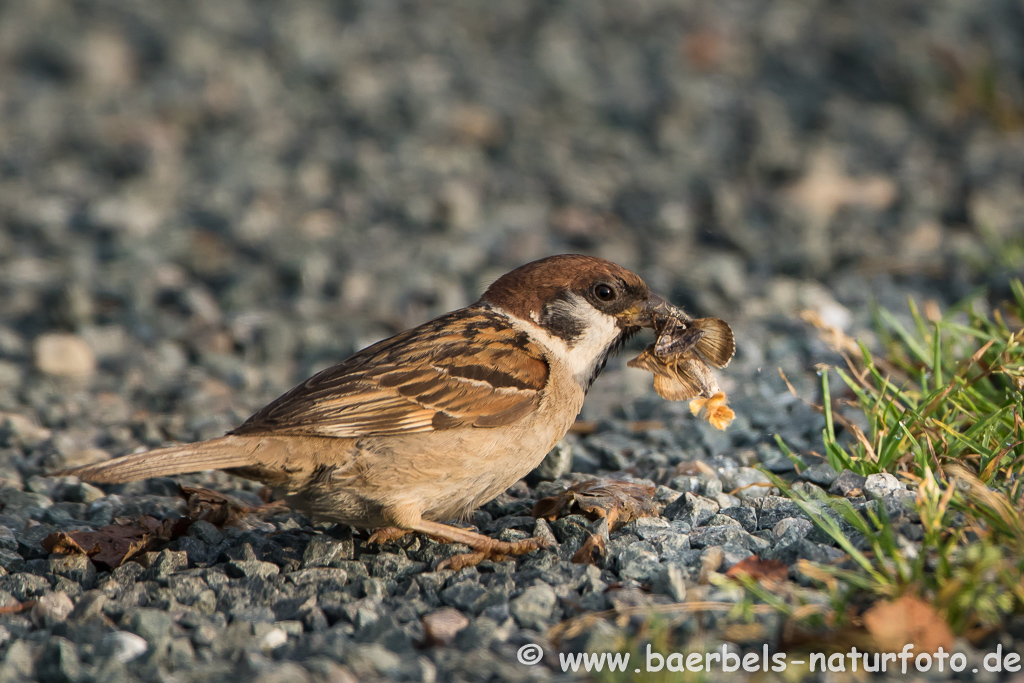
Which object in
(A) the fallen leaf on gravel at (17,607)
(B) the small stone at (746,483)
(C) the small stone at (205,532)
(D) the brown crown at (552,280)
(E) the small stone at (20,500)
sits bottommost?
(B) the small stone at (746,483)

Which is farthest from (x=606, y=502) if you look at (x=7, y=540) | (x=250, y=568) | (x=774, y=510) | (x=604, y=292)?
(x=7, y=540)

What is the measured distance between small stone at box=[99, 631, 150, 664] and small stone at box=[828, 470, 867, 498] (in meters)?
2.26

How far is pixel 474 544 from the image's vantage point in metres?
3.69

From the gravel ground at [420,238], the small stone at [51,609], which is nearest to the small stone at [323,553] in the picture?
the gravel ground at [420,238]

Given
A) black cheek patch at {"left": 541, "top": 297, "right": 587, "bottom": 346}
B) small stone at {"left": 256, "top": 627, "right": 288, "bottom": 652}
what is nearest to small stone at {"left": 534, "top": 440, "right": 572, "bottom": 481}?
black cheek patch at {"left": 541, "top": 297, "right": 587, "bottom": 346}

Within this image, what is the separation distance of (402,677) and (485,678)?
22 cm

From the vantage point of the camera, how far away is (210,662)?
2.99m

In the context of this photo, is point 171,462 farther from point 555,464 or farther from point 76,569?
point 555,464

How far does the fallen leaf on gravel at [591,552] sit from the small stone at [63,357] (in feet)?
11.7

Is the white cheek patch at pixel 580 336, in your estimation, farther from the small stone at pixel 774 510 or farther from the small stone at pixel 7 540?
the small stone at pixel 7 540

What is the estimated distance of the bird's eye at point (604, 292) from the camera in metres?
4.29

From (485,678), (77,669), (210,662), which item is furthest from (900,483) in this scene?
(77,669)

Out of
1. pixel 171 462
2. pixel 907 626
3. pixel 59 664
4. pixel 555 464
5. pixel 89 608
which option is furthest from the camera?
pixel 555 464

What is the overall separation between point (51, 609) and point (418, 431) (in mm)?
1292
